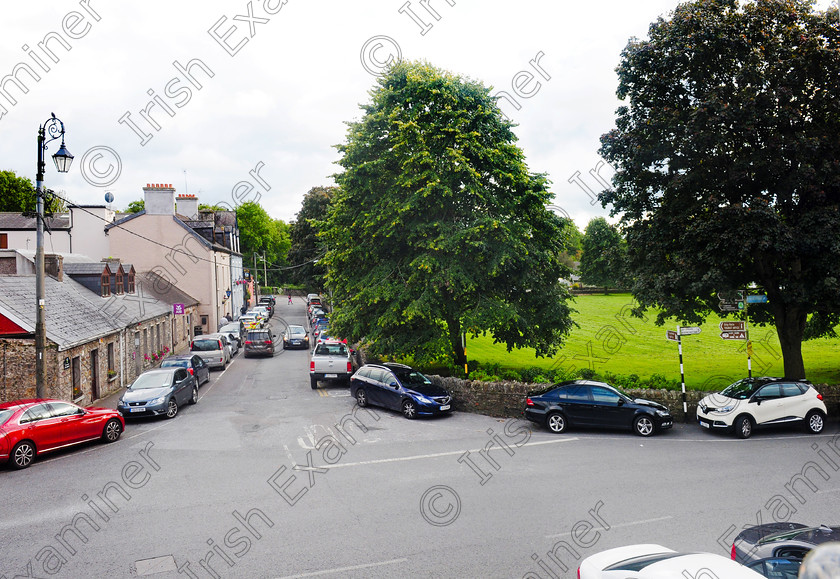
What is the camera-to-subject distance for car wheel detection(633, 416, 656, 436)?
593 inches

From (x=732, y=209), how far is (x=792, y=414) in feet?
19.9

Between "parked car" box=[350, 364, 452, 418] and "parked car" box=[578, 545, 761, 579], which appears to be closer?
"parked car" box=[578, 545, 761, 579]

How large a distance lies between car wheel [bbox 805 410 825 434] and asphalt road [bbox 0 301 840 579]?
0.23m

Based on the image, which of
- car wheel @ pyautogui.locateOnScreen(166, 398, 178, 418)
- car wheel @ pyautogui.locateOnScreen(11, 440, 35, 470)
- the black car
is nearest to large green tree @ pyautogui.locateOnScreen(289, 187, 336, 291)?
car wheel @ pyautogui.locateOnScreen(166, 398, 178, 418)

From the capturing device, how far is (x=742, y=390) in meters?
15.4

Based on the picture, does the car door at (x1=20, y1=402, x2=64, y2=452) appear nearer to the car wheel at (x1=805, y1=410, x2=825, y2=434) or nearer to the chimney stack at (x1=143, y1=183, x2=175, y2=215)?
the car wheel at (x1=805, y1=410, x2=825, y2=434)

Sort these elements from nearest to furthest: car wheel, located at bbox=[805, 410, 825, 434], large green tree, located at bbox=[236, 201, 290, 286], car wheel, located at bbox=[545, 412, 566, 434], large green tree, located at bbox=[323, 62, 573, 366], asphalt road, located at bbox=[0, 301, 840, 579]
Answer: asphalt road, located at bbox=[0, 301, 840, 579]
car wheel, located at bbox=[805, 410, 825, 434]
car wheel, located at bbox=[545, 412, 566, 434]
large green tree, located at bbox=[323, 62, 573, 366]
large green tree, located at bbox=[236, 201, 290, 286]

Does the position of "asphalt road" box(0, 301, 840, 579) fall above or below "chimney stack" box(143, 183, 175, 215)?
below

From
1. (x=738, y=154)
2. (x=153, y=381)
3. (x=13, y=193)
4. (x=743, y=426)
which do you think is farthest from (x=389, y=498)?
(x=13, y=193)

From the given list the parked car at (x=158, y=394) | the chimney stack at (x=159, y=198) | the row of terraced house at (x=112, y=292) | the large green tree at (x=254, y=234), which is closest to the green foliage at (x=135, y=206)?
the large green tree at (x=254, y=234)

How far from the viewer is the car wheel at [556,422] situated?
15492 millimetres

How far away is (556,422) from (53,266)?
2304cm

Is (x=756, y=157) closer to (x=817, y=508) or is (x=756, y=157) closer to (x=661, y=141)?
(x=661, y=141)

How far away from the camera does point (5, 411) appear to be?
40.2 ft
